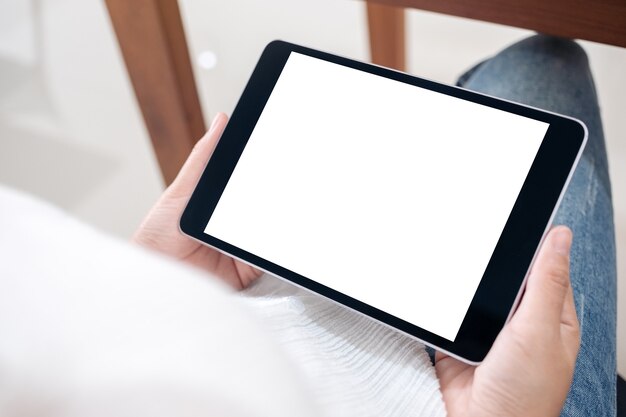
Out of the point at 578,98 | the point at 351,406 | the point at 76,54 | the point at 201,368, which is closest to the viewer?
the point at 201,368

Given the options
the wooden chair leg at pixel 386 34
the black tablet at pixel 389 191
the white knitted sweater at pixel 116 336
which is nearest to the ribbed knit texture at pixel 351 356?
the black tablet at pixel 389 191

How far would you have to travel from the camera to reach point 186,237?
44cm

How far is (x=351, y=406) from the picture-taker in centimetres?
30

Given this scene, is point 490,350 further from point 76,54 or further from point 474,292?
point 76,54

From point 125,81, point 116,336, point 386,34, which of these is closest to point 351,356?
point 116,336

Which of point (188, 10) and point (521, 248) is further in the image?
point (188, 10)

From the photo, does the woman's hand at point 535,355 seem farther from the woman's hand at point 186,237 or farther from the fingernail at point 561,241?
the woman's hand at point 186,237

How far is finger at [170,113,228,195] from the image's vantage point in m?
0.43

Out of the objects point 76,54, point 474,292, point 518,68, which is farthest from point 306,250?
point 76,54

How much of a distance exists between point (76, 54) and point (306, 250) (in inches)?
33.4

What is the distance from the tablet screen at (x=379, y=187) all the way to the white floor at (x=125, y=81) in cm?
48

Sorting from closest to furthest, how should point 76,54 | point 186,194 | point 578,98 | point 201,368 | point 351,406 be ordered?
point 201,368
point 351,406
point 186,194
point 578,98
point 76,54

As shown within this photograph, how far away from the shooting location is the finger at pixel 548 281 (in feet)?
1.05

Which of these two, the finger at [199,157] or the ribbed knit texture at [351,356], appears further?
the finger at [199,157]
